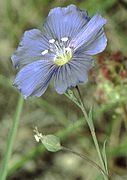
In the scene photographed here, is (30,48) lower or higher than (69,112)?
higher

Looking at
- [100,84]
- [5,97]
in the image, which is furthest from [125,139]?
[5,97]

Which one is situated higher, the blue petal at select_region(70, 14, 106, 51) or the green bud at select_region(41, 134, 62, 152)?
the blue petal at select_region(70, 14, 106, 51)

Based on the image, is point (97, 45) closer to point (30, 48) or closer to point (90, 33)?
point (90, 33)

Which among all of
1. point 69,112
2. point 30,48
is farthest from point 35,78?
point 69,112

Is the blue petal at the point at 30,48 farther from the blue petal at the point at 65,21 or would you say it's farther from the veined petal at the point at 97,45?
the veined petal at the point at 97,45

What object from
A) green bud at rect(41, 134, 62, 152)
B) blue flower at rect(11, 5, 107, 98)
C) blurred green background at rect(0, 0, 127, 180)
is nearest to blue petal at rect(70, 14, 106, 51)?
blue flower at rect(11, 5, 107, 98)

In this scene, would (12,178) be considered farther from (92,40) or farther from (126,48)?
(92,40)

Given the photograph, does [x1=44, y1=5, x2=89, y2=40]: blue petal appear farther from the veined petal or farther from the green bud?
the green bud
